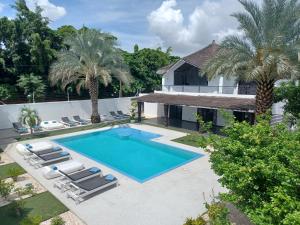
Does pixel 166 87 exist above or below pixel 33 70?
below

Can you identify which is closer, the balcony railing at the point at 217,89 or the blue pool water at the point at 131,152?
the blue pool water at the point at 131,152

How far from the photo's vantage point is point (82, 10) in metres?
20.2

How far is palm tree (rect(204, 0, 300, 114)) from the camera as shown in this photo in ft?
47.4

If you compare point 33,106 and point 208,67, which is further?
point 33,106

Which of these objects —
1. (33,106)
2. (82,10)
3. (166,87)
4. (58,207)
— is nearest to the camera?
(58,207)

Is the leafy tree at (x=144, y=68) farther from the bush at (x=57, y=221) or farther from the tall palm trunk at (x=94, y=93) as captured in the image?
the bush at (x=57, y=221)

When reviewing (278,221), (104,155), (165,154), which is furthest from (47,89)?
(278,221)

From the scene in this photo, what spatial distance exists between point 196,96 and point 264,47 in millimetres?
11562

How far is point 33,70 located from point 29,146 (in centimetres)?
1803

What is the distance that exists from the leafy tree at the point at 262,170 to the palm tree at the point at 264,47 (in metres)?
9.44

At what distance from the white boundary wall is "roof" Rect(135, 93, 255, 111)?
19.6 feet

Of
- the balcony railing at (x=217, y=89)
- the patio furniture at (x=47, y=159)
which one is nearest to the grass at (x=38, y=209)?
the patio furniture at (x=47, y=159)

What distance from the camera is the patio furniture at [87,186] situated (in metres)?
10.4

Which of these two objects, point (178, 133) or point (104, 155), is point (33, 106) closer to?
point (104, 155)
